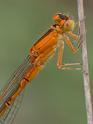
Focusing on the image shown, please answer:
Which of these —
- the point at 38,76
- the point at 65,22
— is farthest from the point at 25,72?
the point at 38,76

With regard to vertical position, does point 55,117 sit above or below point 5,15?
below

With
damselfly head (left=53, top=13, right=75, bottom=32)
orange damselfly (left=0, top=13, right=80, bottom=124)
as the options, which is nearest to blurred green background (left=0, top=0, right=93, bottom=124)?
orange damselfly (left=0, top=13, right=80, bottom=124)

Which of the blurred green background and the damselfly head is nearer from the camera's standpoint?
the damselfly head

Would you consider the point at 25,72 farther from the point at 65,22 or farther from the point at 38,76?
the point at 38,76

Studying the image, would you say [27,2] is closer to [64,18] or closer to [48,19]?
[48,19]

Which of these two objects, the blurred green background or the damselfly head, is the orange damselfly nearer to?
the damselfly head

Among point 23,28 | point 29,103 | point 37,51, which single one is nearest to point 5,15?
point 23,28

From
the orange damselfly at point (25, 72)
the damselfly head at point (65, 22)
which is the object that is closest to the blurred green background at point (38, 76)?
the orange damselfly at point (25, 72)

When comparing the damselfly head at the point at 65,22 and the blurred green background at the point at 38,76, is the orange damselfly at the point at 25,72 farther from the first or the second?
the blurred green background at the point at 38,76
